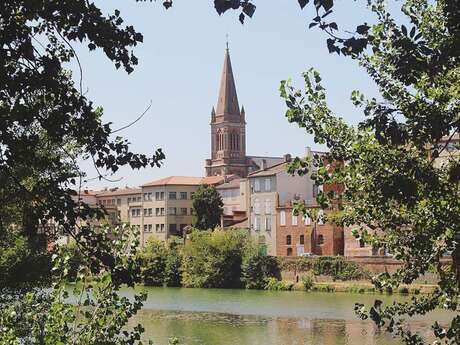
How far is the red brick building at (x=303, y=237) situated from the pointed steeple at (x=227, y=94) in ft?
217

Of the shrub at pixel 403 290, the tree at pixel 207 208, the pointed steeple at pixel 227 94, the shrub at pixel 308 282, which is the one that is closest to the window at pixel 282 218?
the shrub at pixel 308 282

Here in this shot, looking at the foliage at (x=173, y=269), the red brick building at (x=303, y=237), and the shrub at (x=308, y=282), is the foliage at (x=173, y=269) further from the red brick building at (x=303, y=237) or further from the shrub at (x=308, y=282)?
the shrub at (x=308, y=282)

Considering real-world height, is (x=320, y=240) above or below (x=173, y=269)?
above

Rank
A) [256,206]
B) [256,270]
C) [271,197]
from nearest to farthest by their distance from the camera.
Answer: [256,270] < [271,197] < [256,206]

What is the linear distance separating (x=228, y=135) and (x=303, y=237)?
228 feet

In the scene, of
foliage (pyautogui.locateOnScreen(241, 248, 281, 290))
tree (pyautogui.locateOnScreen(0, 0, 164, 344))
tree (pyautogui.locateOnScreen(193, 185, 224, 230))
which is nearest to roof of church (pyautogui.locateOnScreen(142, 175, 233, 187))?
tree (pyautogui.locateOnScreen(193, 185, 224, 230))

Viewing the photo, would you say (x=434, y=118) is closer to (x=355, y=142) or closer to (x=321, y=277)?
(x=355, y=142)

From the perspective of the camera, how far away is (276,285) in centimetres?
6378

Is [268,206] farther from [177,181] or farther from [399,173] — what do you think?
[399,173]

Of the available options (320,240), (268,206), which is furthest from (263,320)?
(268,206)

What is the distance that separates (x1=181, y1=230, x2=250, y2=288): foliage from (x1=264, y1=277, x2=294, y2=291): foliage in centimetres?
321

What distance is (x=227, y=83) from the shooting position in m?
139

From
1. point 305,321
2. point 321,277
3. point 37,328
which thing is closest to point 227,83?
point 321,277

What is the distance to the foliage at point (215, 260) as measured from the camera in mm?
67438
